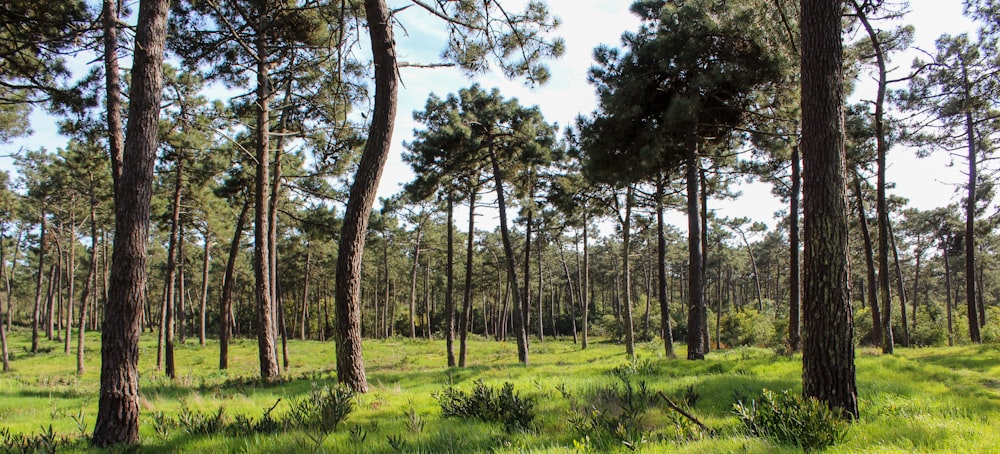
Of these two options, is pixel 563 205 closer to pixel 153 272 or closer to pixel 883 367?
pixel 883 367

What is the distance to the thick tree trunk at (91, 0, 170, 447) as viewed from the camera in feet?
15.1

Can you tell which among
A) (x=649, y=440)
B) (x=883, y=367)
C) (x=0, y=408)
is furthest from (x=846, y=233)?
(x=0, y=408)

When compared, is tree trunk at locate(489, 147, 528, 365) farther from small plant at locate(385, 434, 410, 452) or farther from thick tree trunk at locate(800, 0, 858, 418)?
small plant at locate(385, 434, 410, 452)

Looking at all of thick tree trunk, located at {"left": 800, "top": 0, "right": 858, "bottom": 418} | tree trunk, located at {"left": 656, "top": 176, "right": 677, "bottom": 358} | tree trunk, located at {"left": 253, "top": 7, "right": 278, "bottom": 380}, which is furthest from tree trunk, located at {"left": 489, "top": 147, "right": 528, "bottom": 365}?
thick tree trunk, located at {"left": 800, "top": 0, "right": 858, "bottom": 418}

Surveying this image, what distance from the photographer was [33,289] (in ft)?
194

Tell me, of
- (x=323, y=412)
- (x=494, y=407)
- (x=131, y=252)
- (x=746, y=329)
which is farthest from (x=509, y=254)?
(x=746, y=329)

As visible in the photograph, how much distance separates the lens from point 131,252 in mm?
A: 4809

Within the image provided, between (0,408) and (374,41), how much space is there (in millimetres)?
9400

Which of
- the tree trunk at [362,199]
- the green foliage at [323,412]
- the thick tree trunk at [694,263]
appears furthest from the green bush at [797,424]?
the thick tree trunk at [694,263]

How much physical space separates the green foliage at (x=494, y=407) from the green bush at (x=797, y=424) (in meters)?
1.80

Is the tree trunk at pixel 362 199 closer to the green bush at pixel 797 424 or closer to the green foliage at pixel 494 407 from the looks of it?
the green foliage at pixel 494 407

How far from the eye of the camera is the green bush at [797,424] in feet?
10.3

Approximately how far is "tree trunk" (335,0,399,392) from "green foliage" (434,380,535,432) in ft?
5.71

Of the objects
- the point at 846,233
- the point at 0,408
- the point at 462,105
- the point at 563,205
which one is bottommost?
the point at 0,408
